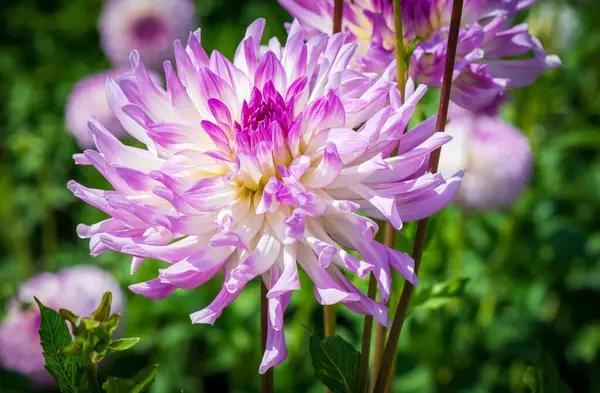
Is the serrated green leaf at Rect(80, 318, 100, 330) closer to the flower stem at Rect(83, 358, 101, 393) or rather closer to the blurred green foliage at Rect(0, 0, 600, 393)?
the flower stem at Rect(83, 358, 101, 393)

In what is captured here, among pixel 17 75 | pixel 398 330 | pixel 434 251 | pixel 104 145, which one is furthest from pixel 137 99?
pixel 17 75

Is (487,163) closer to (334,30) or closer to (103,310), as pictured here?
(334,30)

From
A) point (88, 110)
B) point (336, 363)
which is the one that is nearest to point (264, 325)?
point (336, 363)

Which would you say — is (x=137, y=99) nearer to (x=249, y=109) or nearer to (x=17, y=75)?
(x=249, y=109)

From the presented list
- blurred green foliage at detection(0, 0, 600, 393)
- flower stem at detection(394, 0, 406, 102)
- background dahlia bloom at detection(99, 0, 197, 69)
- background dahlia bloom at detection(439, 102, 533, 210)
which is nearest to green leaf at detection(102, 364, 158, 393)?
flower stem at detection(394, 0, 406, 102)

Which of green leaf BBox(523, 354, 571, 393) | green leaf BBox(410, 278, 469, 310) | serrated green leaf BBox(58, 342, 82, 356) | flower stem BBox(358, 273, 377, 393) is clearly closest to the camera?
serrated green leaf BBox(58, 342, 82, 356)

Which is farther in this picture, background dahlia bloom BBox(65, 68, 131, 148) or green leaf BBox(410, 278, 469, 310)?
background dahlia bloom BBox(65, 68, 131, 148)

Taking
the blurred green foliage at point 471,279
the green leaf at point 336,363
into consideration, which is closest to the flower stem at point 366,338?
the green leaf at point 336,363
